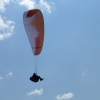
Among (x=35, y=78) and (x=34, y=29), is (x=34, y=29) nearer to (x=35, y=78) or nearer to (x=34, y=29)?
(x=34, y=29)

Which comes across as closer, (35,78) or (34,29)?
(35,78)

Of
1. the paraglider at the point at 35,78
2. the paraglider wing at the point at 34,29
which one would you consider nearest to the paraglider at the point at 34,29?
the paraglider wing at the point at 34,29

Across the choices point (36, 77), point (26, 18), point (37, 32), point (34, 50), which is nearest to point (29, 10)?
point (26, 18)

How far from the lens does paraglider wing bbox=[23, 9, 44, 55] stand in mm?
22420

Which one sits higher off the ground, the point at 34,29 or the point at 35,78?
the point at 34,29

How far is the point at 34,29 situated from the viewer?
22.6 metres

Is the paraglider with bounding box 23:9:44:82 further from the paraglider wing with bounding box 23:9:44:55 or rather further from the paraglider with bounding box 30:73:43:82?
the paraglider with bounding box 30:73:43:82

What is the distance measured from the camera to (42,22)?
22.2 meters

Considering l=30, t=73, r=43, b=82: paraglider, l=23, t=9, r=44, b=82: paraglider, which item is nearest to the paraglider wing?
l=23, t=9, r=44, b=82: paraglider

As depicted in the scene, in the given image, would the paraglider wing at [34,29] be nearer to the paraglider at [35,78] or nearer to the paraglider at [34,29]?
the paraglider at [34,29]

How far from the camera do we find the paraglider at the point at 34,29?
22422 millimetres

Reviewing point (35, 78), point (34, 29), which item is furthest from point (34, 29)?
point (35, 78)

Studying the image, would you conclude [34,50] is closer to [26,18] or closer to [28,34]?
[28,34]

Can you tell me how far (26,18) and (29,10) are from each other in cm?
120
